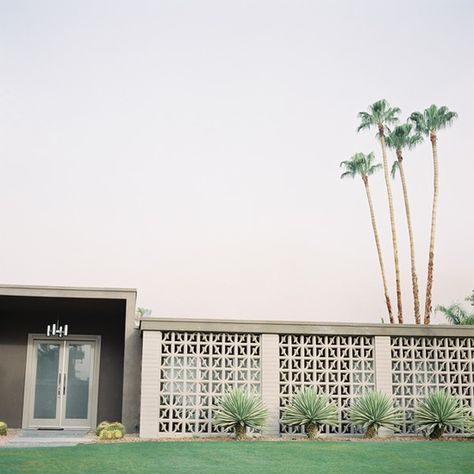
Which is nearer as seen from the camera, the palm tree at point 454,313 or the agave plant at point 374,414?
the agave plant at point 374,414

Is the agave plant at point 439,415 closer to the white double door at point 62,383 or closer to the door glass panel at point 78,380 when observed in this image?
the white double door at point 62,383

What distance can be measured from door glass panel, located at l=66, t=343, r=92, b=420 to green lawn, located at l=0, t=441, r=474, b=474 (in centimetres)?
517

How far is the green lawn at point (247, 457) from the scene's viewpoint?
11.7m

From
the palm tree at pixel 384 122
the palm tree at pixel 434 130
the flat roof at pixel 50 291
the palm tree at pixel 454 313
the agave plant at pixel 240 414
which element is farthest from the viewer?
the palm tree at pixel 454 313

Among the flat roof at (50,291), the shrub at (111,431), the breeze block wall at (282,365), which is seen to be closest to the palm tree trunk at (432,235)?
the breeze block wall at (282,365)

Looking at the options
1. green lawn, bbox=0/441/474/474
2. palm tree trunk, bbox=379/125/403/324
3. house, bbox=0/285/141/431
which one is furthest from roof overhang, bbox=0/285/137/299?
palm tree trunk, bbox=379/125/403/324

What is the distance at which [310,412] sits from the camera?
1616 centimetres

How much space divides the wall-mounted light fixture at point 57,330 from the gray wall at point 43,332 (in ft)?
0.71

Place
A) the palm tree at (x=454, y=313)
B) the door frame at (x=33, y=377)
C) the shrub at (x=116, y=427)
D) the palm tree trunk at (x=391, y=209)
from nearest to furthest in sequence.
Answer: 1. the shrub at (x=116, y=427)
2. the door frame at (x=33, y=377)
3. the palm tree trunk at (x=391, y=209)
4. the palm tree at (x=454, y=313)

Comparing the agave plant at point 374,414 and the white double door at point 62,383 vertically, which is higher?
the white double door at point 62,383

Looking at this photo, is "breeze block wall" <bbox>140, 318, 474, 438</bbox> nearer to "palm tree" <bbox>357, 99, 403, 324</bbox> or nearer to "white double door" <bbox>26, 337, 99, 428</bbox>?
"white double door" <bbox>26, 337, 99, 428</bbox>

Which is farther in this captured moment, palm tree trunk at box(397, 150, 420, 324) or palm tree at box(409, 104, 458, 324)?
palm tree trunk at box(397, 150, 420, 324)

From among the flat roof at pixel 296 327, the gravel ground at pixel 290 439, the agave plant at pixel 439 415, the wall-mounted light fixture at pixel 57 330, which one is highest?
the wall-mounted light fixture at pixel 57 330

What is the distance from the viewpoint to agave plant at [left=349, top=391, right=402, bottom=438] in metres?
16.3
